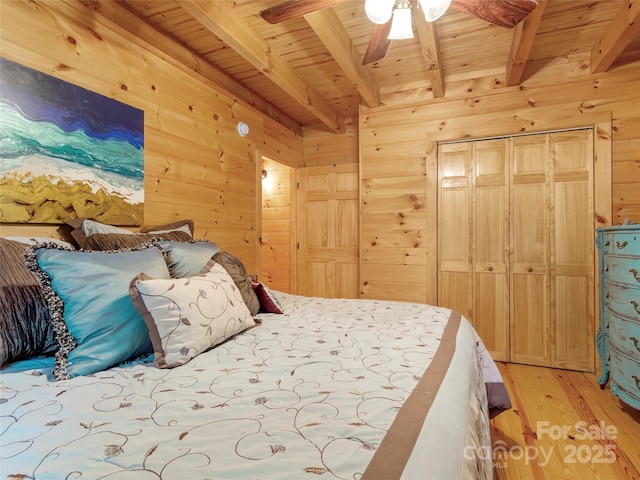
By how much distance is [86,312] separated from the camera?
1.02 meters

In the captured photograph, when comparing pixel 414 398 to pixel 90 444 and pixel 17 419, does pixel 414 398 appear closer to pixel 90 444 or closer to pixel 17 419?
pixel 90 444

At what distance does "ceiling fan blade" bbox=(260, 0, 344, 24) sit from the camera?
1497 mm

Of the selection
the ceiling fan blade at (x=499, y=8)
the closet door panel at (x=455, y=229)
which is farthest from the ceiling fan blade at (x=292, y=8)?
the closet door panel at (x=455, y=229)

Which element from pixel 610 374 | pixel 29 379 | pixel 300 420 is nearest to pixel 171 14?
pixel 29 379

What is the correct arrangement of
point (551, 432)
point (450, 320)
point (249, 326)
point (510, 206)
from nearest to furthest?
point (249, 326) → point (450, 320) → point (551, 432) → point (510, 206)

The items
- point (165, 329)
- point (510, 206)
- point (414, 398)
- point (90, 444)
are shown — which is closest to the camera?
point (90, 444)

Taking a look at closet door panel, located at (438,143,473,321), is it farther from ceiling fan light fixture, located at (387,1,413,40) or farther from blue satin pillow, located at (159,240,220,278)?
blue satin pillow, located at (159,240,220,278)

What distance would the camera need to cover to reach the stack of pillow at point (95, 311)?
1004 millimetres

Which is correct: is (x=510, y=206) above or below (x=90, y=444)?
above

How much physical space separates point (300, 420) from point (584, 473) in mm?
1646

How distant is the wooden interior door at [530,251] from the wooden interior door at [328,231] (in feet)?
5.09

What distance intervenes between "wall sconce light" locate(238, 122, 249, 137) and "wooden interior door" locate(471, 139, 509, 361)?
2.06 meters

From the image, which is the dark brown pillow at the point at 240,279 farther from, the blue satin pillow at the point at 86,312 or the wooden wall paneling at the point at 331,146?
the wooden wall paneling at the point at 331,146

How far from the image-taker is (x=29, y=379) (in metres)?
0.93
